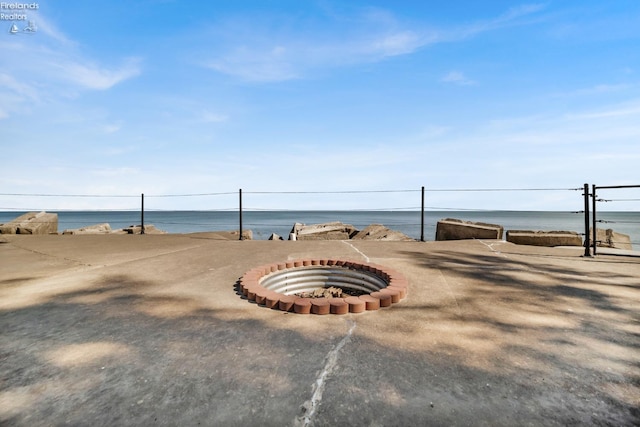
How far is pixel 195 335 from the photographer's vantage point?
2.05 metres

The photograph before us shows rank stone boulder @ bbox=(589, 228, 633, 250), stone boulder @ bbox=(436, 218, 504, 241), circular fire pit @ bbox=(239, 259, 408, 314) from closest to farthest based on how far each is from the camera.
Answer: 1. circular fire pit @ bbox=(239, 259, 408, 314)
2. stone boulder @ bbox=(436, 218, 504, 241)
3. stone boulder @ bbox=(589, 228, 633, 250)

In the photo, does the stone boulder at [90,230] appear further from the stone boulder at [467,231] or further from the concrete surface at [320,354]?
the stone boulder at [467,231]

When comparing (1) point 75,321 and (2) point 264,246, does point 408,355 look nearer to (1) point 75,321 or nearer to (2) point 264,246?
(1) point 75,321

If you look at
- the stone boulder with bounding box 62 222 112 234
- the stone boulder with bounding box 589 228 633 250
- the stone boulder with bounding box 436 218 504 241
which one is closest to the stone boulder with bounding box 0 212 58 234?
the stone boulder with bounding box 62 222 112 234

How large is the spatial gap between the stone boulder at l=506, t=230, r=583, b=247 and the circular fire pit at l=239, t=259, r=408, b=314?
3969mm

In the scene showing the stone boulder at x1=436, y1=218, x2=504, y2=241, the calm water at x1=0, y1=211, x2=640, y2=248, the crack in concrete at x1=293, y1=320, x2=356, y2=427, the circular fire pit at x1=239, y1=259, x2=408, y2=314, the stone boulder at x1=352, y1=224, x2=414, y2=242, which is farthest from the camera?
the calm water at x1=0, y1=211, x2=640, y2=248

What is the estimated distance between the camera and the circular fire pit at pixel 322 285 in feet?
8.31

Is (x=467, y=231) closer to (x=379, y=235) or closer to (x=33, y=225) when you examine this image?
(x=379, y=235)

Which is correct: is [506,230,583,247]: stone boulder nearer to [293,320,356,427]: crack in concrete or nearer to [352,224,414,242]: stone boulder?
[352,224,414,242]: stone boulder

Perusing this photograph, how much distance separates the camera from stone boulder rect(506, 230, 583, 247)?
584 cm

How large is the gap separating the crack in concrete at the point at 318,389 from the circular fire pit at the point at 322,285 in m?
0.57

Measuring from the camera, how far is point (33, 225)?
8.22 meters

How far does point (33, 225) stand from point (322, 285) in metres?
9.03

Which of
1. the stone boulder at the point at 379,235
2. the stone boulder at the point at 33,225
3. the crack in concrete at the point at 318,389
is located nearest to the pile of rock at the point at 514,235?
the stone boulder at the point at 379,235
